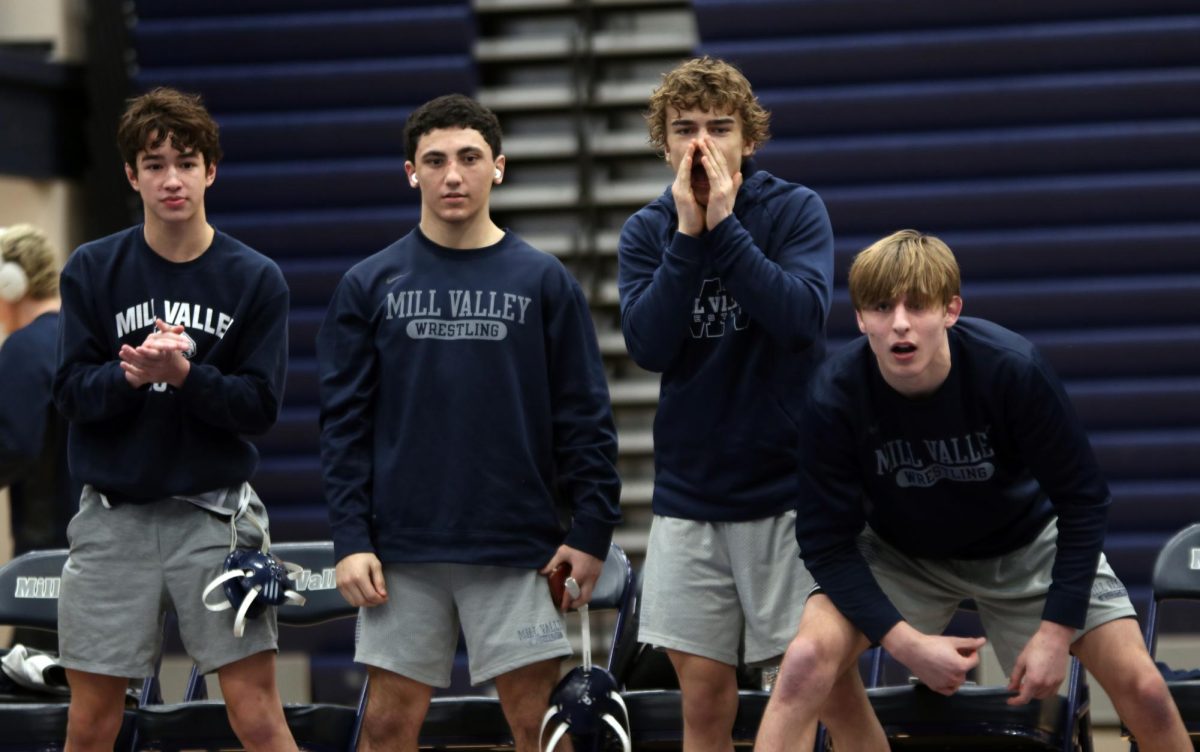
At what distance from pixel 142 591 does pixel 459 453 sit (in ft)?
2.71

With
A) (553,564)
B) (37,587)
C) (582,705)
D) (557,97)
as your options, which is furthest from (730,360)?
(557,97)

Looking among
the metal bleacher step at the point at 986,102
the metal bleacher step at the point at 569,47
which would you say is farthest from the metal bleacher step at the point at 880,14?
the metal bleacher step at the point at 569,47

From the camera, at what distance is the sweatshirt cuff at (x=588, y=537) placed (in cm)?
392

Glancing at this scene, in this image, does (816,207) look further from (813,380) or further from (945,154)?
(945,154)

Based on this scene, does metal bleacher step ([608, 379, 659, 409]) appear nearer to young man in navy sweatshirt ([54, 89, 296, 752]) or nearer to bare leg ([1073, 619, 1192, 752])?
young man in navy sweatshirt ([54, 89, 296, 752])

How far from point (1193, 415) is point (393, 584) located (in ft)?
12.0

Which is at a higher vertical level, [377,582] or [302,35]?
[302,35]

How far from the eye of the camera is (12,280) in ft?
17.6

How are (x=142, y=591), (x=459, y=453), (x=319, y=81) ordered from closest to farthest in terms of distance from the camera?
(x=459, y=453)
(x=142, y=591)
(x=319, y=81)

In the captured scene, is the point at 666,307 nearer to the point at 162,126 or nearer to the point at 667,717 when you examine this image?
the point at 667,717

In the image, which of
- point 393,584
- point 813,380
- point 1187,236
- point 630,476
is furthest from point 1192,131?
point 393,584

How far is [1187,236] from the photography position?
249 inches

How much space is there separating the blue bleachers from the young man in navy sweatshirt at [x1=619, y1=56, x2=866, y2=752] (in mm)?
2657

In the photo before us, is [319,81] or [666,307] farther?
[319,81]
